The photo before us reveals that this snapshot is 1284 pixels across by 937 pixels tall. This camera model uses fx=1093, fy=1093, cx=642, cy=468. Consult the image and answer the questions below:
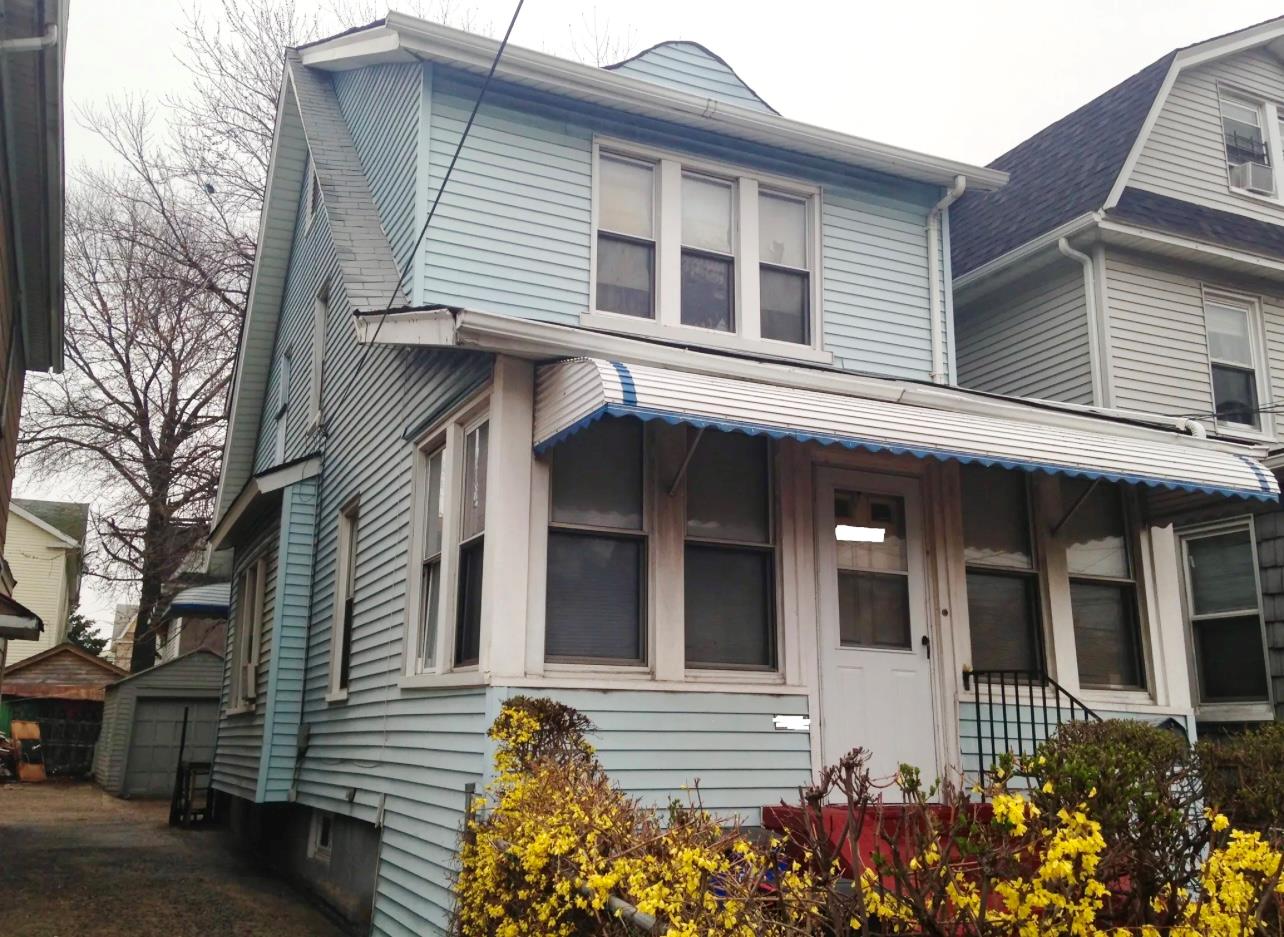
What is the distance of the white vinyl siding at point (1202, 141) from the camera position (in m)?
13.0

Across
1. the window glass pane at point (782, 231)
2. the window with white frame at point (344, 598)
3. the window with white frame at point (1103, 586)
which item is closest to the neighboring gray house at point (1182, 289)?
the window with white frame at point (1103, 586)

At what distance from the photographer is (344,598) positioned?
33.0 feet

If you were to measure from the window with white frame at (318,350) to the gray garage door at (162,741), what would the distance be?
12170mm

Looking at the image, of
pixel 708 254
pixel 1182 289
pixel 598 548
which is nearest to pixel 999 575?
pixel 598 548

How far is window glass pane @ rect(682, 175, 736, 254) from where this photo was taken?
9.36 metres

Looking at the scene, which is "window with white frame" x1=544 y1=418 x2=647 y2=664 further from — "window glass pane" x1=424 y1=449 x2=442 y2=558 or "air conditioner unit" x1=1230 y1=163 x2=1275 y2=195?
"air conditioner unit" x1=1230 y1=163 x2=1275 y2=195

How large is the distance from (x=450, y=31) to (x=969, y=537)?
5530mm

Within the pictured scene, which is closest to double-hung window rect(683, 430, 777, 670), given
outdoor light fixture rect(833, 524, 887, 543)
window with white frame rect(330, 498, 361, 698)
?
outdoor light fixture rect(833, 524, 887, 543)

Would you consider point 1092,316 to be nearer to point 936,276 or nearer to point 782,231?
point 936,276

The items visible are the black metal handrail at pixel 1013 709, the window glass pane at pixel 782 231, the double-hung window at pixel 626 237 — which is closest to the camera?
the black metal handrail at pixel 1013 709

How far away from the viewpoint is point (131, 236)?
25.4 metres

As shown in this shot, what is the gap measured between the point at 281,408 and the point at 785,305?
7.65 metres

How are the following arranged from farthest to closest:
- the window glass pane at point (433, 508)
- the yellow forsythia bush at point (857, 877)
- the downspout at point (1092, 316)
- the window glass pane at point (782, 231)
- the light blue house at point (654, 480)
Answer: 1. the downspout at point (1092, 316)
2. the window glass pane at point (782, 231)
3. the window glass pane at point (433, 508)
4. the light blue house at point (654, 480)
5. the yellow forsythia bush at point (857, 877)

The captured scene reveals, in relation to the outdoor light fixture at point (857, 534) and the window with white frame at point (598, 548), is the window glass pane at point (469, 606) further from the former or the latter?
the outdoor light fixture at point (857, 534)
